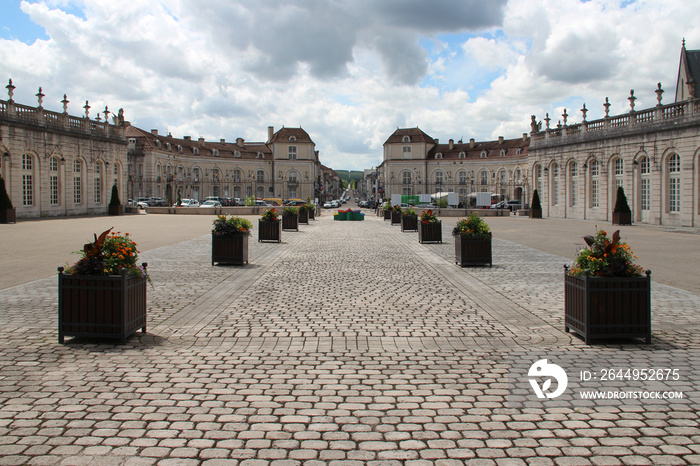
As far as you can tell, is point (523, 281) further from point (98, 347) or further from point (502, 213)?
point (502, 213)

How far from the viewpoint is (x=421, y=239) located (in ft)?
73.4

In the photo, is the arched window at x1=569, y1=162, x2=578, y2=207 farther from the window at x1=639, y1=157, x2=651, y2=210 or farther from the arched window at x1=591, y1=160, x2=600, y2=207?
the window at x1=639, y1=157, x2=651, y2=210

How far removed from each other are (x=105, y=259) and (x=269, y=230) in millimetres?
15300

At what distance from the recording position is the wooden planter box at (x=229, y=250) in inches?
591

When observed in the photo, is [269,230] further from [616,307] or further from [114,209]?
[114,209]

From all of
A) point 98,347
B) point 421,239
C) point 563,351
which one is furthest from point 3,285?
point 421,239

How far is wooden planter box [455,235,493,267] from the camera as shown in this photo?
14.9 meters

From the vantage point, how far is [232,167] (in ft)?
324

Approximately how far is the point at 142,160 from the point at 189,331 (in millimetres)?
77887

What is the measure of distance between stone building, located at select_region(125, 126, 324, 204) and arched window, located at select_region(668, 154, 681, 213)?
67.9 m

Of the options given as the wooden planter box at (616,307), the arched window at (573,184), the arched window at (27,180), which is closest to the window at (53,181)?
the arched window at (27,180)

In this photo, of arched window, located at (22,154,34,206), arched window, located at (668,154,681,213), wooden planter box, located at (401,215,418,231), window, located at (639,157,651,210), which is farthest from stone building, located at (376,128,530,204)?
arched window, located at (22,154,34,206)

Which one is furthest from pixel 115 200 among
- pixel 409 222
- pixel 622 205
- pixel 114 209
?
pixel 622 205

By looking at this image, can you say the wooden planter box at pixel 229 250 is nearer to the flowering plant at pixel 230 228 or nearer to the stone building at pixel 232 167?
the flowering plant at pixel 230 228
